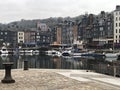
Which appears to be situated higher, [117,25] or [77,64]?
[117,25]

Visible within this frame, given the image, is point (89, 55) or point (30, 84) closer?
point (30, 84)

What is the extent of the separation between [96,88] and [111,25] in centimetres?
16656

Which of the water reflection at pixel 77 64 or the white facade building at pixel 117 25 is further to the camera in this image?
the white facade building at pixel 117 25

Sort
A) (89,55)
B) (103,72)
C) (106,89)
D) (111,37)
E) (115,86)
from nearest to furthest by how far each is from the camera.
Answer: (106,89), (115,86), (103,72), (89,55), (111,37)

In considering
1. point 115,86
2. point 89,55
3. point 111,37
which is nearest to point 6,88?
point 115,86

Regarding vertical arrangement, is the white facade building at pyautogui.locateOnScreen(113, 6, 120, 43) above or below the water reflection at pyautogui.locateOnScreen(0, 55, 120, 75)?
above

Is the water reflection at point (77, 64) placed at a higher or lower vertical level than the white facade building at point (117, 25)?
lower

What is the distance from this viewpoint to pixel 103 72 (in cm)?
3903

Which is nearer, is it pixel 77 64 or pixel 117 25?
pixel 77 64

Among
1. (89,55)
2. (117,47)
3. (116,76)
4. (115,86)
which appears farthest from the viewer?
(117,47)

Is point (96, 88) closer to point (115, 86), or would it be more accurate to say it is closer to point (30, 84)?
point (115, 86)

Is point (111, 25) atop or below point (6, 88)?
atop

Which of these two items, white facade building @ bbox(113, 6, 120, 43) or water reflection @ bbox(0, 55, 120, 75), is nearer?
water reflection @ bbox(0, 55, 120, 75)

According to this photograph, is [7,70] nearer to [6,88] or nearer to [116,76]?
[6,88]
